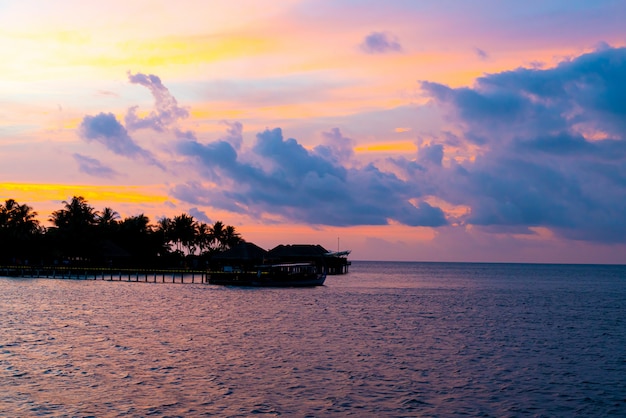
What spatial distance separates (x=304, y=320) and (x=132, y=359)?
22622 millimetres

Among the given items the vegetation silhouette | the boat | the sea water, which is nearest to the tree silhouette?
the vegetation silhouette

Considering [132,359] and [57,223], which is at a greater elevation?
[57,223]

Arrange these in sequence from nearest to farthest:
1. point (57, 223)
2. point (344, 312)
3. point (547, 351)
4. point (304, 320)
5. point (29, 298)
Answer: point (547, 351), point (304, 320), point (344, 312), point (29, 298), point (57, 223)

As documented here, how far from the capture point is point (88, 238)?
133m

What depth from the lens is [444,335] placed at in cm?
4741

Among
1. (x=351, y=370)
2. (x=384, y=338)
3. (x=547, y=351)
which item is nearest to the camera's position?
(x=351, y=370)

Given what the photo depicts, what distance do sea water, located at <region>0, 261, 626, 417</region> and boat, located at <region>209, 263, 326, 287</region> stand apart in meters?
29.3

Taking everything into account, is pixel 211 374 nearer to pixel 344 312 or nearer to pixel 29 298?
pixel 344 312

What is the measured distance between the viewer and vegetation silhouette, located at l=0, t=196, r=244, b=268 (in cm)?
13088

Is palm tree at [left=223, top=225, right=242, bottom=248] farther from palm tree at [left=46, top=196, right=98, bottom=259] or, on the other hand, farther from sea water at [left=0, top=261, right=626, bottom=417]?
sea water at [left=0, top=261, right=626, bottom=417]

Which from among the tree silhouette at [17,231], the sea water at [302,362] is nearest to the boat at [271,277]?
the sea water at [302,362]

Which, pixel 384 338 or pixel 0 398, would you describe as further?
pixel 384 338

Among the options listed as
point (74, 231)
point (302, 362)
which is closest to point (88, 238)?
point (74, 231)

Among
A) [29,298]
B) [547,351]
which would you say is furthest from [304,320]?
[29,298]
